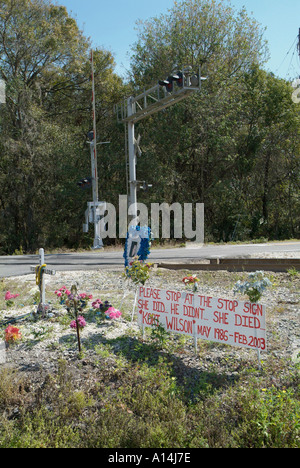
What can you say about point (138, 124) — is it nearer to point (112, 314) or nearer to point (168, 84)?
point (168, 84)

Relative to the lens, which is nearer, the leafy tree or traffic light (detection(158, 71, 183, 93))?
traffic light (detection(158, 71, 183, 93))

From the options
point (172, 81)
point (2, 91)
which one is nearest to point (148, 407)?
point (172, 81)

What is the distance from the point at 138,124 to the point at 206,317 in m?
24.8

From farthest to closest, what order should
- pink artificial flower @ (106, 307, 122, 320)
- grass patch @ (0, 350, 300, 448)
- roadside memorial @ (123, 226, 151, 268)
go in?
roadside memorial @ (123, 226, 151, 268) < pink artificial flower @ (106, 307, 122, 320) < grass patch @ (0, 350, 300, 448)

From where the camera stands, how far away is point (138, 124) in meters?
29.3

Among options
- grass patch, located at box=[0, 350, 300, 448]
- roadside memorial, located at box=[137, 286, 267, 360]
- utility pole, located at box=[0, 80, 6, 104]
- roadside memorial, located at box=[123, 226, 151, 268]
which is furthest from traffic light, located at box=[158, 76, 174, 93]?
utility pole, located at box=[0, 80, 6, 104]

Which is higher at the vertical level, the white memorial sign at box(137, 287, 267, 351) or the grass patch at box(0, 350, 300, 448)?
the white memorial sign at box(137, 287, 267, 351)

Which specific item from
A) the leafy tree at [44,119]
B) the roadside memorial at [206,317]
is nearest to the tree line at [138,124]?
the leafy tree at [44,119]

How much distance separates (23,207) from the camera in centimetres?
3002

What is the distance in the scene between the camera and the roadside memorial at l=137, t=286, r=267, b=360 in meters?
5.51

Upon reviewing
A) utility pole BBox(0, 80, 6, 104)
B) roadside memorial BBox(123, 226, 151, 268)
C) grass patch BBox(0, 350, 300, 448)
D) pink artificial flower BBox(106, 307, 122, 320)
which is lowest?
grass patch BBox(0, 350, 300, 448)

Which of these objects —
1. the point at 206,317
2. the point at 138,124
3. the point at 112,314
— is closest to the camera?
the point at 206,317

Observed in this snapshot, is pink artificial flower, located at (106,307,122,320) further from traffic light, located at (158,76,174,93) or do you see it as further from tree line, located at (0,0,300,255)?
tree line, located at (0,0,300,255)

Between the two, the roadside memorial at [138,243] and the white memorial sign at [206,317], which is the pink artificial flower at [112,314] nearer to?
the white memorial sign at [206,317]
